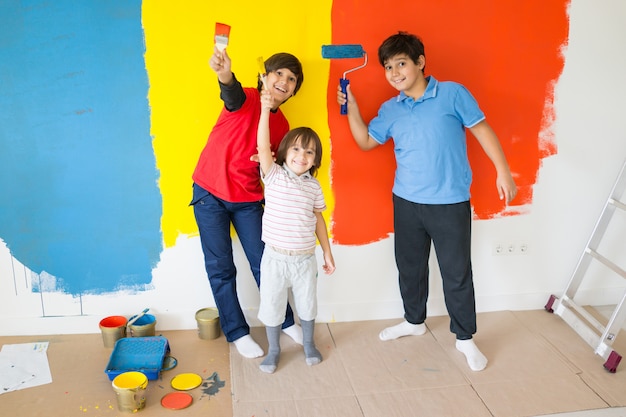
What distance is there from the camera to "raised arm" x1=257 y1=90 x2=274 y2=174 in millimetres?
2074

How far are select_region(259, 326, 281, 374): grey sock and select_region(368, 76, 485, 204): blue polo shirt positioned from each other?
82cm

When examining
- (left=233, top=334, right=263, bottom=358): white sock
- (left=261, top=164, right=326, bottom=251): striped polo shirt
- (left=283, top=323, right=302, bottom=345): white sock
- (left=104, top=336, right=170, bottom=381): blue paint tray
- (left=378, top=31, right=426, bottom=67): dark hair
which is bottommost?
(left=104, top=336, right=170, bottom=381): blue paint tray

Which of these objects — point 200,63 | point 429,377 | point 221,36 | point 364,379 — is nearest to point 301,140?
point 221,36

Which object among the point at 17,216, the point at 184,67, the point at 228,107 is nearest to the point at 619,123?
the point at 228,107

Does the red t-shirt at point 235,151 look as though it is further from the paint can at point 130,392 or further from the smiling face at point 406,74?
the paint can at point 130,392

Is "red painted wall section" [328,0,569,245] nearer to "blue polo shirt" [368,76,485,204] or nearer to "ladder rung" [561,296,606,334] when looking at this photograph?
"blue polo shirt" [368,76,485,204]

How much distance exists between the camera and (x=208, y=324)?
101 inches

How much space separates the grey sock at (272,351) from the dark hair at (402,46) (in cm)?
124

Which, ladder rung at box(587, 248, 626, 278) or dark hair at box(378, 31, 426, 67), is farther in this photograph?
ladder rung at box(587, 248, 626, 278)

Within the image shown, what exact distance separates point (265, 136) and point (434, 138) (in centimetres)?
70

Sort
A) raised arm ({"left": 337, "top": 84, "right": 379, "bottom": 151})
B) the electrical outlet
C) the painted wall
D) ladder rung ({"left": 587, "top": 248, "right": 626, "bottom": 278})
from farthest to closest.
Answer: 1. the electrical outlet
2. ladder rung ({"left": 587, "top": 248, "right": 626, "bottom": 278})
3. raised arm ({"left": 337, "top": 84, "right": 379, "bottom": 151})
4. the painted wall

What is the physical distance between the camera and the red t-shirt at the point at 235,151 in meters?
2.29

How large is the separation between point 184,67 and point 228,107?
338 mm

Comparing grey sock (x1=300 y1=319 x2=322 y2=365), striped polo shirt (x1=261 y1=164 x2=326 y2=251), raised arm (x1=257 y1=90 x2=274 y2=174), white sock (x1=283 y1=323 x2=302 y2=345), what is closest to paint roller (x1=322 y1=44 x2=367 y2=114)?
raised arm (x1=257 y1=90 x2=274 y2=174)
